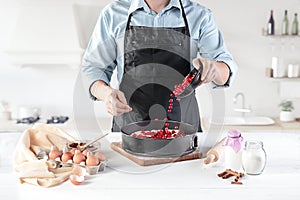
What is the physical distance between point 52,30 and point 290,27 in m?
1.78

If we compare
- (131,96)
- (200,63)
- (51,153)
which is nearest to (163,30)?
(131,96)

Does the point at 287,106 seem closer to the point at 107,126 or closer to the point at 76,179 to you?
the point at 107,126

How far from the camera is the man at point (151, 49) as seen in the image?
208cm

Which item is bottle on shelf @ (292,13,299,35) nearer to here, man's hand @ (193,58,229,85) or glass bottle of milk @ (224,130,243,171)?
man's hand @ (193,58,229,85)

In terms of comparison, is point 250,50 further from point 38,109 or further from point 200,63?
point 200,63

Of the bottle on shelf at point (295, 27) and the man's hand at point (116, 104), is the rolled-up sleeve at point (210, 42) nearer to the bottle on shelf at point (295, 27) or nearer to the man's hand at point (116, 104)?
the man's hand at point (116, 104)

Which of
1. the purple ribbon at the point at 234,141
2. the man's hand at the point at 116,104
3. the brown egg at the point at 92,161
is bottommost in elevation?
the brown egg at the point at 92,161

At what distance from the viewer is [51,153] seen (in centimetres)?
164

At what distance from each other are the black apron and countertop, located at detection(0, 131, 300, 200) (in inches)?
19.5

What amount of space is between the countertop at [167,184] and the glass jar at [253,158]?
0.08 ft

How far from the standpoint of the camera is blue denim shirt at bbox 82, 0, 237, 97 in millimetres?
2070

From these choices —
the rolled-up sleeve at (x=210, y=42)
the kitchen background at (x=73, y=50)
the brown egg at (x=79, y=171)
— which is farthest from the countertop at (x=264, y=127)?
the brown egg at (x=79, y=171)

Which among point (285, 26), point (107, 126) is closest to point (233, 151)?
point (107, 126)

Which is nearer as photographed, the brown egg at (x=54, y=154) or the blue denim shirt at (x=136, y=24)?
the brown egg at (x=54, y=154)
